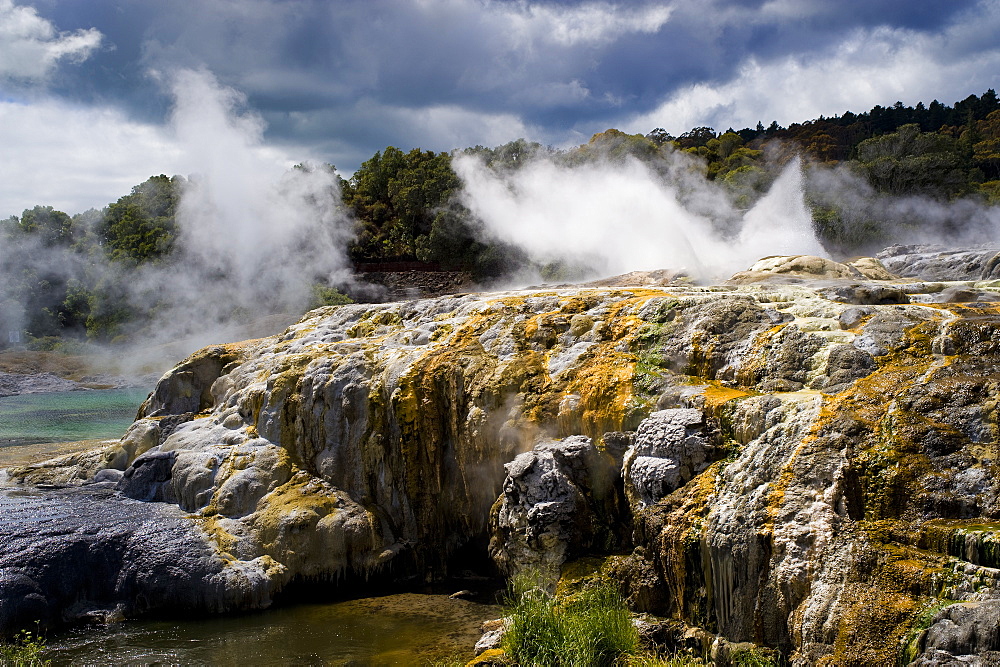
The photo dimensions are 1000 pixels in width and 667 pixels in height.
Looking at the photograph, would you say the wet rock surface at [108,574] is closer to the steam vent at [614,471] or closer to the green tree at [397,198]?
the steam vent at [614,471]

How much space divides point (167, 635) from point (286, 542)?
1.46m

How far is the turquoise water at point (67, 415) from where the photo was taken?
17453 mm

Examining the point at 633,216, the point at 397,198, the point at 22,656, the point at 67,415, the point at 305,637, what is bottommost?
the point at 305,637

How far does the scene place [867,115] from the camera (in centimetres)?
5547

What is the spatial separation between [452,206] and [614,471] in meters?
28.3

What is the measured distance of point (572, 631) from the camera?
513 centimetres

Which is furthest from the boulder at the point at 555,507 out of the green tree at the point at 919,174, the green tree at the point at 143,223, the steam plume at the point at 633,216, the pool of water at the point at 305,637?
the green tree at the point at 143,223

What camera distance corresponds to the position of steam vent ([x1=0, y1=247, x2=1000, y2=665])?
474 cm

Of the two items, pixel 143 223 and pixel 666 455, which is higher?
pixel 143 223

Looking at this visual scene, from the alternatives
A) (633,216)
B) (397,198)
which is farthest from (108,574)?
(397,198)

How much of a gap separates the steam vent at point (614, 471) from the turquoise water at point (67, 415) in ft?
20.3

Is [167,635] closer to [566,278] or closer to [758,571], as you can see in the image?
[758,571]

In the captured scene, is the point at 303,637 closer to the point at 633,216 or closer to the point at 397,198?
the point at 633,216

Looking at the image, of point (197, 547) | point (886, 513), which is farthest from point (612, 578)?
point (197, 547)
